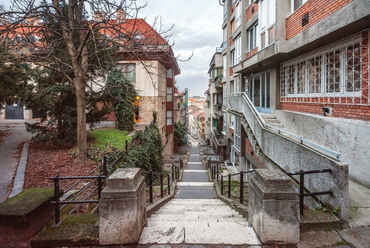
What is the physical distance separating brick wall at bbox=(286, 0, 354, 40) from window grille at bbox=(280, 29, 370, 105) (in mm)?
928

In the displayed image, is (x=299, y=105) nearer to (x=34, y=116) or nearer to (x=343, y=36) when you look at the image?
(x=343, y=36)

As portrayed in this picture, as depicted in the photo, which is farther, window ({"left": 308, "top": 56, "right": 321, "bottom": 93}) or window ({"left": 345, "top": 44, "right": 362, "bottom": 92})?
window ({"left": 308, "top": 56, "right": 321, "bottom": 93})

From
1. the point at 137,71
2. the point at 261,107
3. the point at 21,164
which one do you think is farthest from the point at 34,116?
the point at 261,107

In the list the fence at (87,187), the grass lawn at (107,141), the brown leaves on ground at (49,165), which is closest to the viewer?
the fence at (87,187)

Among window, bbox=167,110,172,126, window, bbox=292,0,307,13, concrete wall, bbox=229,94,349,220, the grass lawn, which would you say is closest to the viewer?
concrete wall, bbox=229,94,349,220

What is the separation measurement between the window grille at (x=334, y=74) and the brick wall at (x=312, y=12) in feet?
3.04

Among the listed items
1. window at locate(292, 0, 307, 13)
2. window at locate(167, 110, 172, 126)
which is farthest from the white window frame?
window at locate(167, 110, 172, 126)

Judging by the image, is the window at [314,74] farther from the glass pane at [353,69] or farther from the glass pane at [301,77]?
the glass pane at [353,69]

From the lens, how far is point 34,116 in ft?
86.9

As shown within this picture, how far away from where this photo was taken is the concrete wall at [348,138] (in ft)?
16.8

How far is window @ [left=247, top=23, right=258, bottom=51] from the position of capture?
14.2m

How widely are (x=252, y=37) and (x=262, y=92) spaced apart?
4.09 meters

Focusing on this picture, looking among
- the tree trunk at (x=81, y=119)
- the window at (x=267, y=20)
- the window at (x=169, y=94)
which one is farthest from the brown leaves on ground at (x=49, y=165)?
the window at (x=169, y=94)

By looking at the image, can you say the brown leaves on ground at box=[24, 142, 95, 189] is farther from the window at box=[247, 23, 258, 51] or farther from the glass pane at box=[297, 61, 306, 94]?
the window at box=[247, 23, 258, 51]
